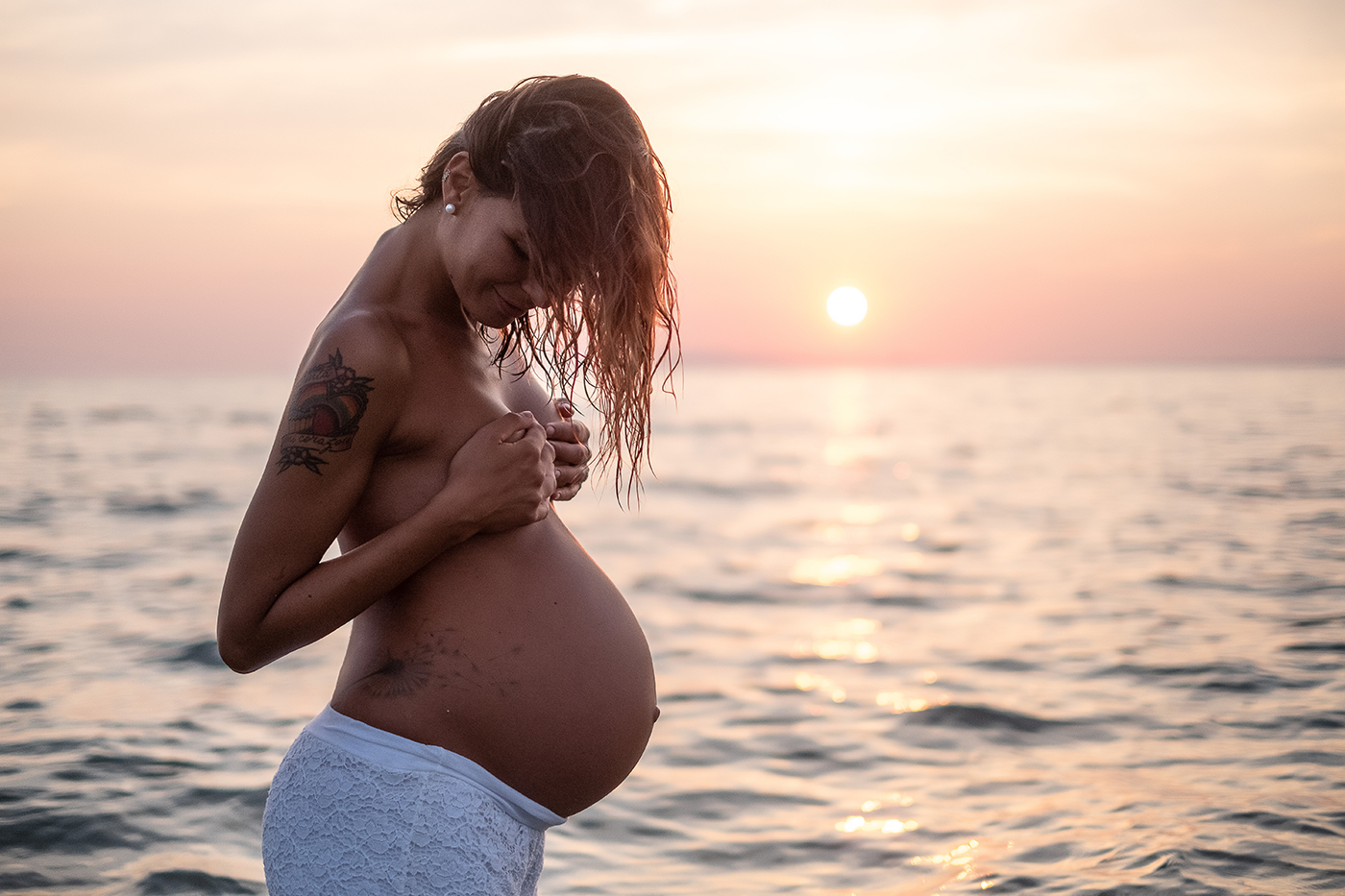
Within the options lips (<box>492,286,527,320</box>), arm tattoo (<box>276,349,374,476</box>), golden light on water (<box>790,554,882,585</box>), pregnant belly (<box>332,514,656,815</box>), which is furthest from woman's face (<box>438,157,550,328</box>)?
golden light on water (<box>790,554,882,585</box>)

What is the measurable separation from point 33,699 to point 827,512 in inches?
448

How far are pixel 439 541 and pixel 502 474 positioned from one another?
13 centimetres

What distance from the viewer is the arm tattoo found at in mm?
1546

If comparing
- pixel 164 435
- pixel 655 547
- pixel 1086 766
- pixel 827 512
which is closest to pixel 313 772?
pixel 1086 766

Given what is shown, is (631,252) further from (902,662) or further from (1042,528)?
(1042,528)

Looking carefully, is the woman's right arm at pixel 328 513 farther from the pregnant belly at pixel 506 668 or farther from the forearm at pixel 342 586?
the pregnant belly at pixel 506 668

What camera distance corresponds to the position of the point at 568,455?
196 centimetres

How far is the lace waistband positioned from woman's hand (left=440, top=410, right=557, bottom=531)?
34cm

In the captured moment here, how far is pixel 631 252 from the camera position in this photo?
1.69m

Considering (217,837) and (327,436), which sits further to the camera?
(217,837)

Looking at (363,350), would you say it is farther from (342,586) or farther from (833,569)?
(833,569)

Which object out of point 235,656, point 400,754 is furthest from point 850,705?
point 235,656

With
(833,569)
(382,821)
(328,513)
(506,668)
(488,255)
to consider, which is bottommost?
(833,569)

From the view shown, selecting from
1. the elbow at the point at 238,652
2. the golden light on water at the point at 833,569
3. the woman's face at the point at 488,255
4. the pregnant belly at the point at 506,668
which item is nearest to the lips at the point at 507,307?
the woman's face at the point at 488,255
